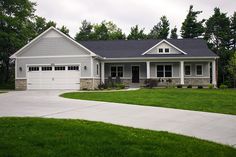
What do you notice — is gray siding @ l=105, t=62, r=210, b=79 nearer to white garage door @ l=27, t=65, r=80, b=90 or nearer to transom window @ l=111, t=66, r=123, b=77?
transom window @ l=111, t=66, r=123, b=77

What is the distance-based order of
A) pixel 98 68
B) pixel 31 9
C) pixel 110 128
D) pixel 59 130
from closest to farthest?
1. pixel 59 130
2. pixel 110 128
3. pixel 98 68
4. pixel 31 9

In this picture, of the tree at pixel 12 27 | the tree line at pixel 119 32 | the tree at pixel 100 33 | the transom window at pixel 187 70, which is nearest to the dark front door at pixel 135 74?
the transom window at pixel 187 70

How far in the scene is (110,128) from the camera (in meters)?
8.24

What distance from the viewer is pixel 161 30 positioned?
58.3m

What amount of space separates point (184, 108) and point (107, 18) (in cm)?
5335

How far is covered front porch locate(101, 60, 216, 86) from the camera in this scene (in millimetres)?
31859

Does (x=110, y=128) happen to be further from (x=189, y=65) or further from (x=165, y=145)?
(x=189, y=65)

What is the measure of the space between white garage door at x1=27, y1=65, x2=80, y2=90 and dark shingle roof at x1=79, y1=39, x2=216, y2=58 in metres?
5.29

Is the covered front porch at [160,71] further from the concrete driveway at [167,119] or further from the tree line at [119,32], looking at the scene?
the concrete driveway at [167,119]

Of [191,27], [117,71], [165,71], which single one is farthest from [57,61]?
[191,27]

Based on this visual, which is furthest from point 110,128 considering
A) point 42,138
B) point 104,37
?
point 104,37

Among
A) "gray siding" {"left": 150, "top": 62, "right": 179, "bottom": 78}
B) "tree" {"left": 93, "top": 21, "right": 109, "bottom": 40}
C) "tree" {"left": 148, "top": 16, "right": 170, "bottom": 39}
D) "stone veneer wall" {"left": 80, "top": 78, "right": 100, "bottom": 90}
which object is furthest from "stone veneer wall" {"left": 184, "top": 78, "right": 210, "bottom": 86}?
"tree" {"left": 93, "top": 21, "right": 109, "bottom": 40}

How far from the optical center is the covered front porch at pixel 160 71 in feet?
105

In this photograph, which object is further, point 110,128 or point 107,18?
point 107,18
